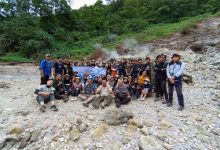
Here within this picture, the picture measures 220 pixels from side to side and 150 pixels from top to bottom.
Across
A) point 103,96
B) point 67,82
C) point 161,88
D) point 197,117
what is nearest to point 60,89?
point 67,82

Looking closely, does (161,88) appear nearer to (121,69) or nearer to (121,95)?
(121,95)

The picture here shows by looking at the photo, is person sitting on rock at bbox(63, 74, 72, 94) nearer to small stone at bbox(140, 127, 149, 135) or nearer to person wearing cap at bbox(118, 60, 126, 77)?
person wearing cap at bbox(118, 60, 126, 77)

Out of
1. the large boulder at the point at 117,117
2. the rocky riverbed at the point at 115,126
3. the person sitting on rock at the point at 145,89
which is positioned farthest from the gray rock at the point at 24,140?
the person sitting on rock at the point at 145,89

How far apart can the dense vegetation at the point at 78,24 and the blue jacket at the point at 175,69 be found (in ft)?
61.9

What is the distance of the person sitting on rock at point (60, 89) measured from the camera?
371 inches

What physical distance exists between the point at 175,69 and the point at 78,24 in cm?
3337

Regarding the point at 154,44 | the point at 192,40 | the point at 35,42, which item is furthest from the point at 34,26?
the point at 192,40

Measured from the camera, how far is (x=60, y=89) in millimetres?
9734

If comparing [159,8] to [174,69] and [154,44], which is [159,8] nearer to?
[154,44]

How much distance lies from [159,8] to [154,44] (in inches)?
699

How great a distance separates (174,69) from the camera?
801 cm

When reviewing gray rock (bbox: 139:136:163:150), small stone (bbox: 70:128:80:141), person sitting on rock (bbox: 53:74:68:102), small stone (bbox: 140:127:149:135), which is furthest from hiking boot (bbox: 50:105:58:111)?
gray rock (bbox: 139:136:163:150)

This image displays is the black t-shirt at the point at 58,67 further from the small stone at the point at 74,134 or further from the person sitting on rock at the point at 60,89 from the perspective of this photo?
the small stone at the point at 74,134

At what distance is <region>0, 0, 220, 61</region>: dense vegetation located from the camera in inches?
1088
